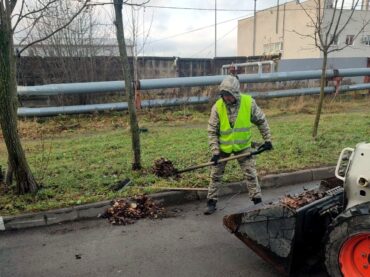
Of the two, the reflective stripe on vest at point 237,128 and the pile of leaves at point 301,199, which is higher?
the reflective stripe on vest at point 237,128

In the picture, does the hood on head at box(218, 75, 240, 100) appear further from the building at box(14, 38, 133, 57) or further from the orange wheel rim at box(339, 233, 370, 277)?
the building at box(14, 38, 133, 57)

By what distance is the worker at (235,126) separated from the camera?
4.98 metres

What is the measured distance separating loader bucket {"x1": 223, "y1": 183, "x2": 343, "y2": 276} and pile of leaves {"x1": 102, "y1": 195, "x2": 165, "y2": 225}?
180cm

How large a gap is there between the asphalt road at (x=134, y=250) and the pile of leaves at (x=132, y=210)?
0.41ft

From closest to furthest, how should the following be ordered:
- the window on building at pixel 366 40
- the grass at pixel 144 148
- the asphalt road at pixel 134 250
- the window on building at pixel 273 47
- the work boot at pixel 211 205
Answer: the asphalt road at pixel 134 250 → the work boot at pixel 211 205 → the grass at pixel 144 148 → the window on building at pixel 366 40 → the window on building at pixel 273 47

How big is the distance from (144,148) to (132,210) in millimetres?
3073

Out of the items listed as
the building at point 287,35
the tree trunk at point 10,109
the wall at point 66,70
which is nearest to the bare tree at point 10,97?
the tree trunk at point 10,109

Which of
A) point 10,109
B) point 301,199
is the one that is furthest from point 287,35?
point 301,199

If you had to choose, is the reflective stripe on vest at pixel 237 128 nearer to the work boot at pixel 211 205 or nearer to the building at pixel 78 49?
the work boot at pixel 211 205

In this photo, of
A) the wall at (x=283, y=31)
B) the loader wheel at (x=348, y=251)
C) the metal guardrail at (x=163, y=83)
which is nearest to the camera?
the loader wheel at (x=348, y=251)

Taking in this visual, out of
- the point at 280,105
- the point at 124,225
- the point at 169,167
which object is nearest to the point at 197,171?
the point at 169,167

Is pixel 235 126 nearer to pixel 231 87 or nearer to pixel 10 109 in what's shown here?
pixel 231 87

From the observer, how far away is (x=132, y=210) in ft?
17.2

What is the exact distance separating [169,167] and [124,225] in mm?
1694
